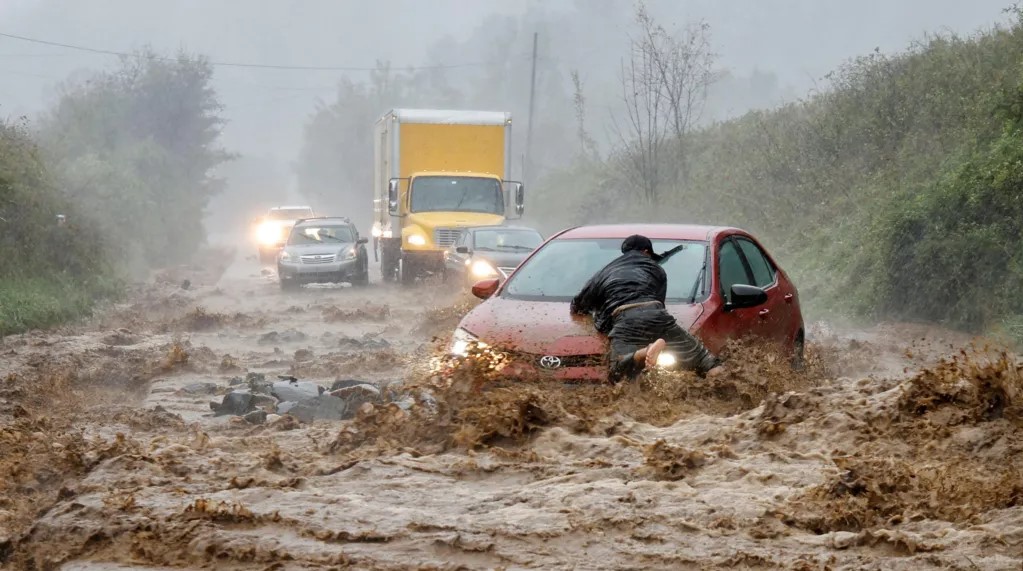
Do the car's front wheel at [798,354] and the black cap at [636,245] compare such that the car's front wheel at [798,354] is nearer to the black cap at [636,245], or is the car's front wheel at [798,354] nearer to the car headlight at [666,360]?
the black cap at [636,245]

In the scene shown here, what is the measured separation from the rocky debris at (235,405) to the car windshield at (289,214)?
3100 centimetres

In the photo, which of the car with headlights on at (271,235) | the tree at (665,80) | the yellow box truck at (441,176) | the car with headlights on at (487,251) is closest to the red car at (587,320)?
the car with headlights on at (487,251)

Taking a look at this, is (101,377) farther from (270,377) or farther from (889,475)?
(889,475)

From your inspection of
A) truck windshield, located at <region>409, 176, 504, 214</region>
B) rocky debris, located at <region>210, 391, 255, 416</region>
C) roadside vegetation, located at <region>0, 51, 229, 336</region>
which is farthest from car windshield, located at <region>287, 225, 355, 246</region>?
rocky debris, located at <region>210, 391, 255, 416</region>

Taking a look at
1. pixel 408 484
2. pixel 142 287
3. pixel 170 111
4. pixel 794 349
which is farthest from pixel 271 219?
pixel 408 484

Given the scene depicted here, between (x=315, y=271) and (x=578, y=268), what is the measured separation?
18699 millimetres

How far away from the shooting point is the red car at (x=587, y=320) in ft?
27.7

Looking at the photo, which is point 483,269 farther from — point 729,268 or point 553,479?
point 553,479

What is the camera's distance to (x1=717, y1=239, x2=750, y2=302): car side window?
9635 millimetres

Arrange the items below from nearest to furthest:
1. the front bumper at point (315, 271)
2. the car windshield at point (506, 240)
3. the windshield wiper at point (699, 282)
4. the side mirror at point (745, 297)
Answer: the side mirror at point (745, 297) < the windshield wiper at point (699, 282) < the car windshield at point (506, 240) < the front bumper at point (315, 271)

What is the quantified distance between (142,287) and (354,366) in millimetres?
18194

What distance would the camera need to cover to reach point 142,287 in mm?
30797

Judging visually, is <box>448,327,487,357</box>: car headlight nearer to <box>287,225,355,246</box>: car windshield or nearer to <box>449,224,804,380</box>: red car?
<box>449,224,804,380</box>: red car

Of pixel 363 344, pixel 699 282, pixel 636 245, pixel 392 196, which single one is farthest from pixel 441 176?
pixel 636 245
